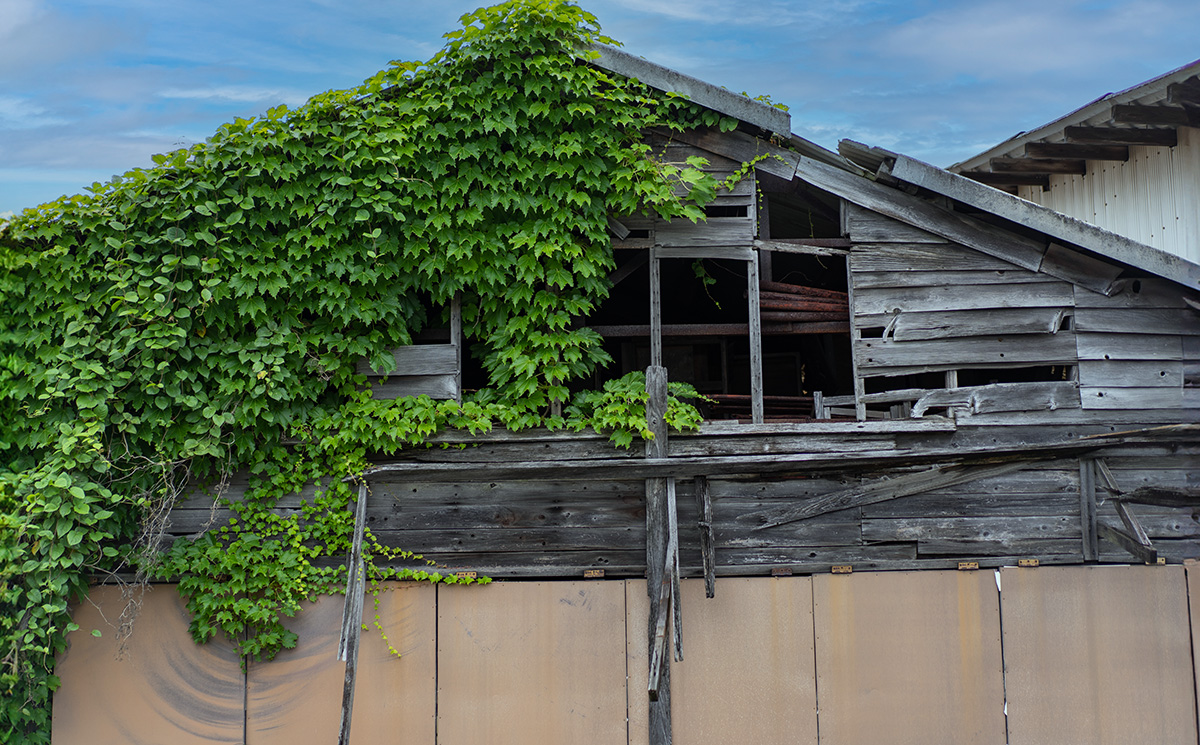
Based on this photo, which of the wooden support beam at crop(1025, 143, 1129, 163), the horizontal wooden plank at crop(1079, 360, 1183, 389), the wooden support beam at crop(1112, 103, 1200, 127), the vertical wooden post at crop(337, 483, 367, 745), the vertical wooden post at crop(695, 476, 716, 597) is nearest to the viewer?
the vertical wooden post at crop(337, 483, 367, 745)

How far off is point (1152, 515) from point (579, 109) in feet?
21.6

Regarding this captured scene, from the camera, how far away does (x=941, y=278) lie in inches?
306

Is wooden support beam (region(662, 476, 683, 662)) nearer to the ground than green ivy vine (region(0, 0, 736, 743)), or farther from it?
nearer to the ground

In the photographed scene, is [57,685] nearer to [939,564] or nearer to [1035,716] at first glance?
[939,564]

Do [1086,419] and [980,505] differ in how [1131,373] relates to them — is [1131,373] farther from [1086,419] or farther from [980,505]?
[980,505]

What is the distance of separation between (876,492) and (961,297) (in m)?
2.03

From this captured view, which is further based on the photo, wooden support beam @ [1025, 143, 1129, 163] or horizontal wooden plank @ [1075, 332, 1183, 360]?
wooden support beam @ [1025, 143, 1129, 163]

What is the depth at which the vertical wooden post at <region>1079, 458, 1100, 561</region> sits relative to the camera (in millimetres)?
7555

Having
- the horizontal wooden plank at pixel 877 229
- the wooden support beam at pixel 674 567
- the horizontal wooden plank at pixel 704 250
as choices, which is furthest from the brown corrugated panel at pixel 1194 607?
the horizontal wooden plank at pixel 704 250

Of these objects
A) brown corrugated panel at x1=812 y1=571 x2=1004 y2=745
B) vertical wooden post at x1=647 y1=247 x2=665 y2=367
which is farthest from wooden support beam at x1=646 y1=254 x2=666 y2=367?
brown corrugated panel at x1=812 y1=571 x2=1004 y2=745

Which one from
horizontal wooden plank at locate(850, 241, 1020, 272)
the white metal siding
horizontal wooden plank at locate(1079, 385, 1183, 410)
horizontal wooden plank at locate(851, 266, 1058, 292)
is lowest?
horizontal wooden plank at locate(1079, 385, 1183, 410)

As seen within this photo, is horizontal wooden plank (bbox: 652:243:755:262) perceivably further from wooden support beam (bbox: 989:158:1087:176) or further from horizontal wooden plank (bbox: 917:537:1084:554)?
wooden support beam (bbox: 989:158:1087:176)

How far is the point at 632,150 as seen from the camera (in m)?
7.57

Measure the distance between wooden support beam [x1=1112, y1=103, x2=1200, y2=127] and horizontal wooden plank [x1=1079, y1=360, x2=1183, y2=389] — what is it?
269 cm
